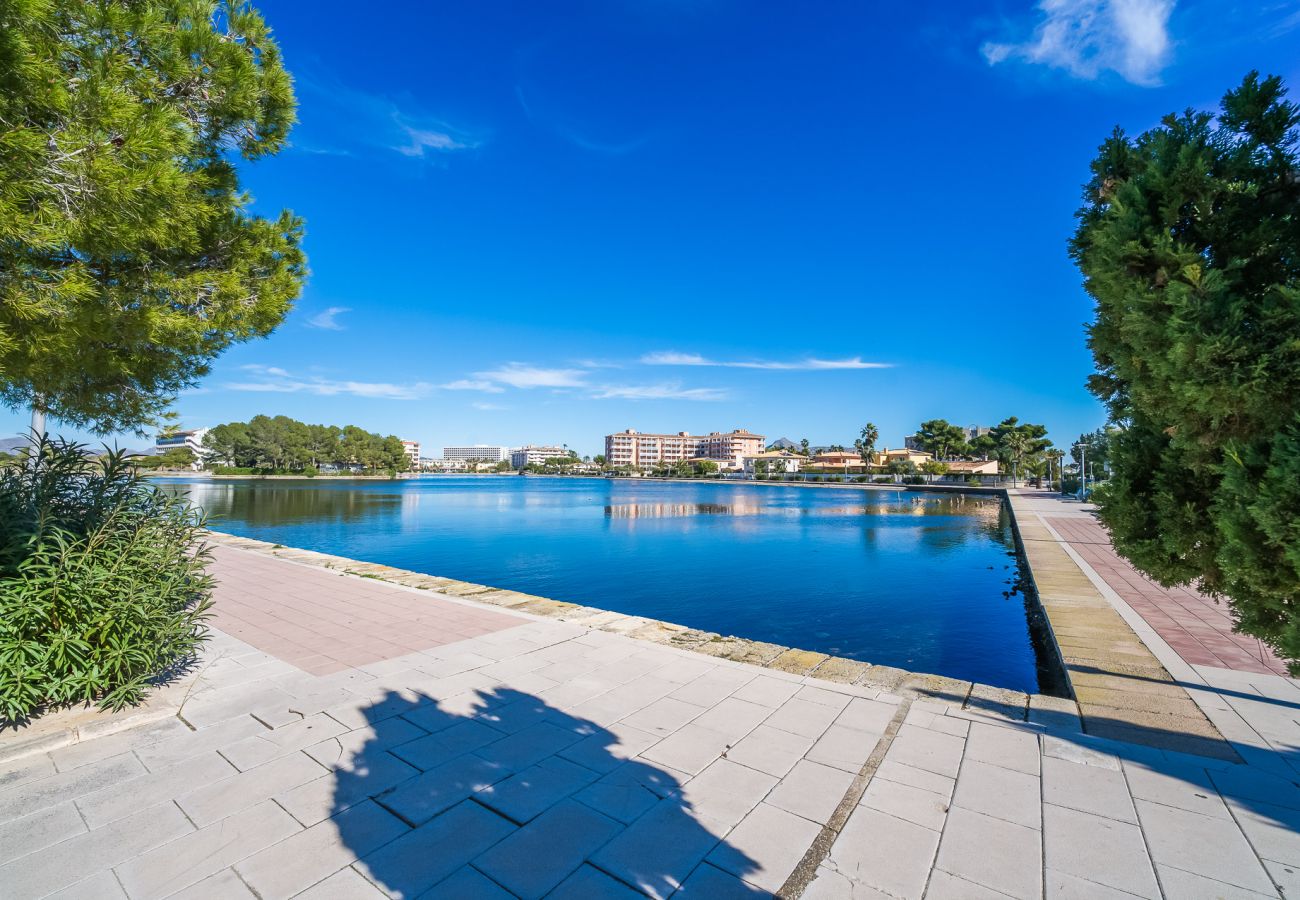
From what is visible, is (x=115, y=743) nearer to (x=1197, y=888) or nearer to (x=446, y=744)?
(x=446, y=744)

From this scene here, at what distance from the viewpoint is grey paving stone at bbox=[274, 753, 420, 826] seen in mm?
2698

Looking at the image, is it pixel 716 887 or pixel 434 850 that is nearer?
pixel 716 887

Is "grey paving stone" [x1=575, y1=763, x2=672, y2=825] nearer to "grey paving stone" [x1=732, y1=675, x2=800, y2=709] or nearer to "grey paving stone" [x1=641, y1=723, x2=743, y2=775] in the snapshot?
"grey paving stone" [x1=641, y1=723, x2=743, y2=775]

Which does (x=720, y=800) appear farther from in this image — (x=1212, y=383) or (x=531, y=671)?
(x=1212, y=383)

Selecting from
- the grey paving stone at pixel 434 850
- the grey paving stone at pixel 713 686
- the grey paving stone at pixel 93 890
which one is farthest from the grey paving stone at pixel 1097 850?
the grey paving stone at pixel 93 890

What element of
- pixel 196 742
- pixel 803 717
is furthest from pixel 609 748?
pixel 196 742

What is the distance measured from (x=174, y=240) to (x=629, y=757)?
13.7 ft

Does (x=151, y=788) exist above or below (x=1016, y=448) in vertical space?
below

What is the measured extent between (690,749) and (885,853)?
123 cm

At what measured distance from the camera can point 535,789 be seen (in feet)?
9.55

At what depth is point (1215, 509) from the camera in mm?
2355

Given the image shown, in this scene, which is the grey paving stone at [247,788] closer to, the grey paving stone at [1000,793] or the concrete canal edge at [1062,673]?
the concrete canal edge at [1062,673]

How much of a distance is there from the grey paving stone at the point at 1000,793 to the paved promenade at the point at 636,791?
1 cm

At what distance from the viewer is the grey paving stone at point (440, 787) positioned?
2.71 meters
